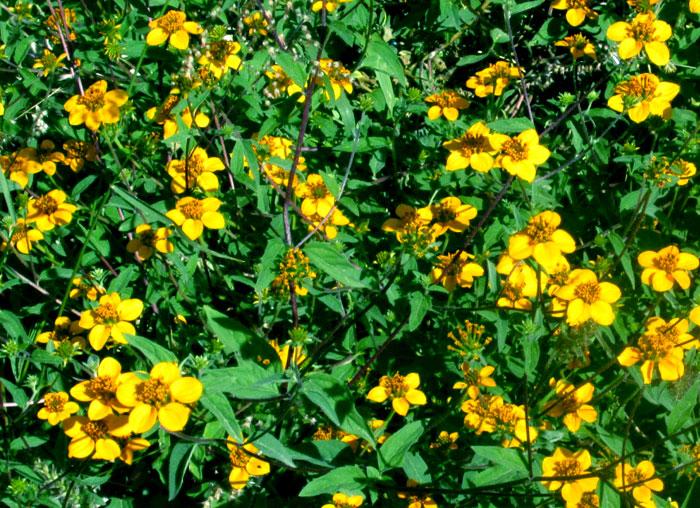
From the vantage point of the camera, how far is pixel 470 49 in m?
3.73

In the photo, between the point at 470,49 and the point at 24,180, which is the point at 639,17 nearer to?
the point at 470,49

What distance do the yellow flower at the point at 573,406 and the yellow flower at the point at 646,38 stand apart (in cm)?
121

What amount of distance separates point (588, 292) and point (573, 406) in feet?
1.36

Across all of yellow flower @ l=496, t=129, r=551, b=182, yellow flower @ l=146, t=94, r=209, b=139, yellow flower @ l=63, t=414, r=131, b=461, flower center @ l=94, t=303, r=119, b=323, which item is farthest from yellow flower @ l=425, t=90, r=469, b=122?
yellow flower @ l=63, t=414, r=131, b=461

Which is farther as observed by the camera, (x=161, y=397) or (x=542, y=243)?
(x=542, y=243)

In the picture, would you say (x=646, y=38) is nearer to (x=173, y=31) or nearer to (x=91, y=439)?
(x=173, y=31)

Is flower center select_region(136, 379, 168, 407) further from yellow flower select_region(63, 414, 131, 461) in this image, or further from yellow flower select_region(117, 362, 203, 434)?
yellow flower select_region(63, 414, 131, 461)

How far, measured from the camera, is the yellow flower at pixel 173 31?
→ 2219 mm

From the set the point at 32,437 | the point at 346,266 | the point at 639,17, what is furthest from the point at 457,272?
the point at 32,437

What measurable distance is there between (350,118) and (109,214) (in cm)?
98

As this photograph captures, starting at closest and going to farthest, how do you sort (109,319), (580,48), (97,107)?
(109,319) → (97,107) → (580,48)

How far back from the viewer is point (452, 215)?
7.68 ft

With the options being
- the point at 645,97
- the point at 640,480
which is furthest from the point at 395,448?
the point at 645,97

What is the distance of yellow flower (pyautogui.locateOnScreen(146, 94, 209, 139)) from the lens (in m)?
2.19
